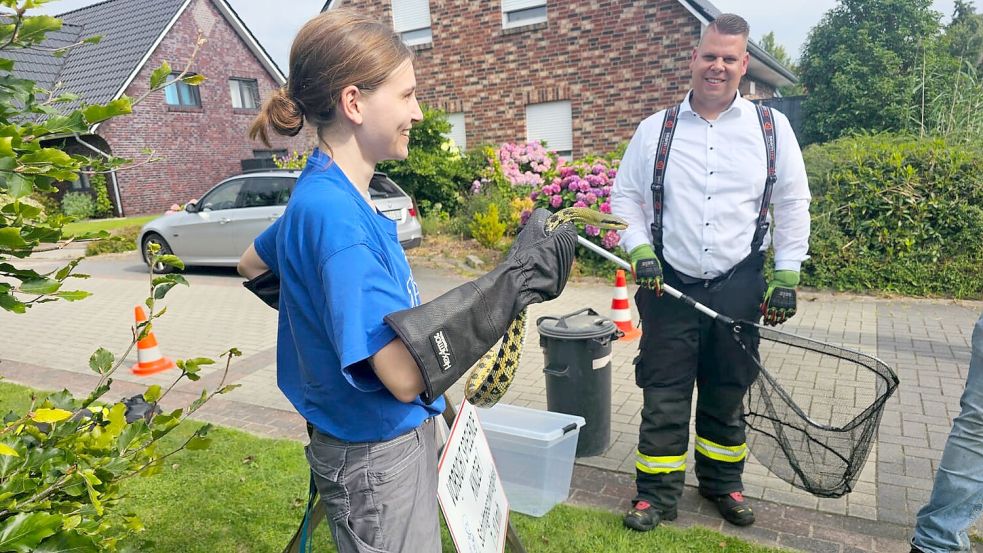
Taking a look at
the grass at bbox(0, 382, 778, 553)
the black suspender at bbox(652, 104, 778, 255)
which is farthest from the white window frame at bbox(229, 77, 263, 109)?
the black suspender at bbox(652, 104, 778, 255)

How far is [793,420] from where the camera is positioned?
274 centimetres

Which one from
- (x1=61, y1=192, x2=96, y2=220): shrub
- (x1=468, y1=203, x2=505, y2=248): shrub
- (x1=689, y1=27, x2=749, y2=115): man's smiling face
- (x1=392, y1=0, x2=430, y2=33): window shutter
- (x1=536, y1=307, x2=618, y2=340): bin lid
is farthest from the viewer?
(x1=61, y1=192, x2=96, y2=220): shrub

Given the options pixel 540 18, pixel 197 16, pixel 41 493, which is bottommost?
pixel 41 493

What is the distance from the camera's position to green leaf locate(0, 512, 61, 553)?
106 cm

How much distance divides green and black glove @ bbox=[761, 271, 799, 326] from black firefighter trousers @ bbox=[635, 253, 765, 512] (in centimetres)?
6

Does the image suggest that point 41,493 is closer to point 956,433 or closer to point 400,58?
point 400,58

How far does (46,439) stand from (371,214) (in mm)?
901

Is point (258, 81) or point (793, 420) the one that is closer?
point (793, 420)

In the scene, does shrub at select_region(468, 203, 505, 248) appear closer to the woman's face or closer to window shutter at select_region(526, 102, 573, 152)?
window shutter at select_region(526, 102, 573, 152)

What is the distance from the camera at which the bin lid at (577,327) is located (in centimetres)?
360

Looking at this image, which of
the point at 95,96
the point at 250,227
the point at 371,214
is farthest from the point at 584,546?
the point at 95,96

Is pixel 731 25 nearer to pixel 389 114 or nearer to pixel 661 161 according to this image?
pixel 661 161

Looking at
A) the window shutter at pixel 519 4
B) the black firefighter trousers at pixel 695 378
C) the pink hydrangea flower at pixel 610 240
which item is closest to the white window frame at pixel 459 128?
the window shutter at pixel 519 4

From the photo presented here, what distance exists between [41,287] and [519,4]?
14343 millimetres
